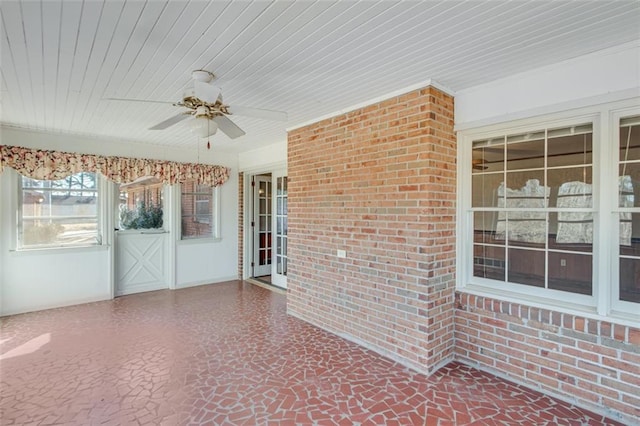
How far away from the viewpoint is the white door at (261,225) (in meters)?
6.68

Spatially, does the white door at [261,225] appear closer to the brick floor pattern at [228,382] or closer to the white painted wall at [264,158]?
the white painted wall at [264,158]

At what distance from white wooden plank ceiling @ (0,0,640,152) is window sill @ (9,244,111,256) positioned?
2.38 m

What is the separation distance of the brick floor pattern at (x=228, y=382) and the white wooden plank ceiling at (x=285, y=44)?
260cm

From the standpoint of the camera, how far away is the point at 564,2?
1.79 meters

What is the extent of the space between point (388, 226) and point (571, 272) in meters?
1.53

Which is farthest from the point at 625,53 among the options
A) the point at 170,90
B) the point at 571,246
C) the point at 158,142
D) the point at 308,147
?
the point at 158,142

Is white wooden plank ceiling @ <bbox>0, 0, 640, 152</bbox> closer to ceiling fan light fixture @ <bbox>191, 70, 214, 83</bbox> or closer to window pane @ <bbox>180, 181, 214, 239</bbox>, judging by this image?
ceiling fan light fixture @ <bbox>191, 70, 214, 83</bbox>

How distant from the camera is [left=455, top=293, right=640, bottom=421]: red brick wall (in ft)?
7.38

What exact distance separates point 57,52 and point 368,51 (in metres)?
2.26

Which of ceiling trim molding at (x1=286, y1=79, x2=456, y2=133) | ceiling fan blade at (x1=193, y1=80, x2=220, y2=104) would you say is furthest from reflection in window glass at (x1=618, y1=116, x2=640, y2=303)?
ceiling fan blade at (x1=193, y1=80, x2=220, y2=104)

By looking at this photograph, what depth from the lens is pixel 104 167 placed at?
512 centimetres

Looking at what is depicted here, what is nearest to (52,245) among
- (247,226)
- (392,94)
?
(247,226)

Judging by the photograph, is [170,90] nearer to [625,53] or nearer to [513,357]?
[625,53]

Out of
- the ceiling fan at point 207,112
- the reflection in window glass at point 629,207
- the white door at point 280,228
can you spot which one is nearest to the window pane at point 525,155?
the reflection in window glass at point 629,207
